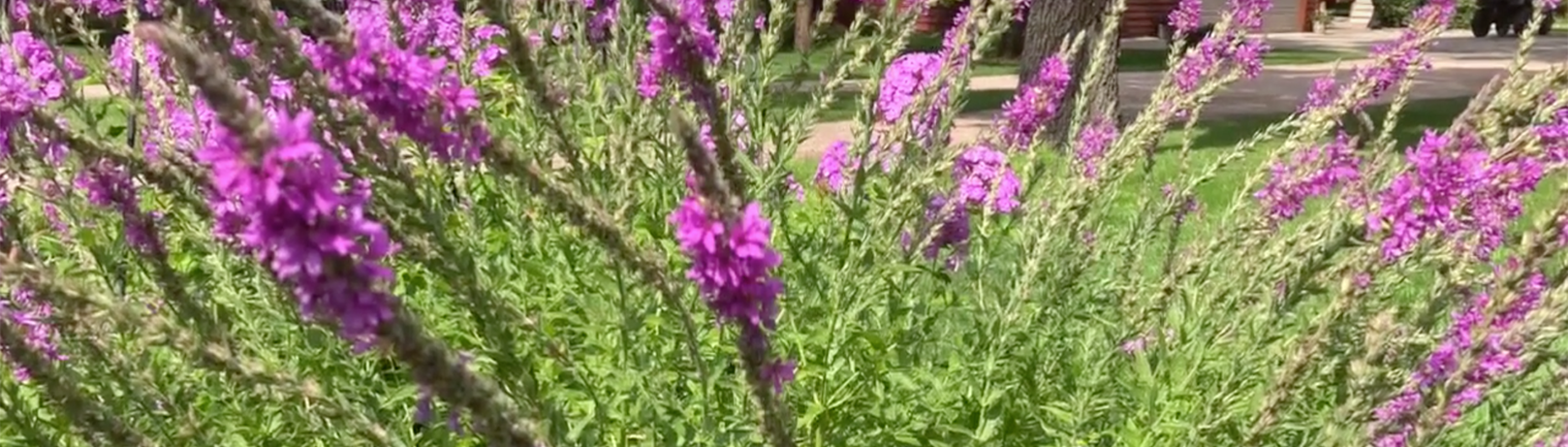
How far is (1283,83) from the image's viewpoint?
18969 mm

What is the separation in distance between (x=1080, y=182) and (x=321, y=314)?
210 centimetres

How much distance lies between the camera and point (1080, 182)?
3.01m

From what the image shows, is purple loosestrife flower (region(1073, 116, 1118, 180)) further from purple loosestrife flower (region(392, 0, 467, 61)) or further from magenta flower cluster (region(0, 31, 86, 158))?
magenta flower cluster (region(0, 31, 86, 158))

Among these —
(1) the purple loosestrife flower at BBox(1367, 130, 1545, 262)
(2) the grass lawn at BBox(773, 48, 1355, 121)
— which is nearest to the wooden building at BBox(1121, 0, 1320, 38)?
(2) the grass lawn at BBox(773, 48, 1355, 121)

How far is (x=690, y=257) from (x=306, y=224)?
0.47 metres

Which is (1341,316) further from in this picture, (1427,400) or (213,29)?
(213,29)

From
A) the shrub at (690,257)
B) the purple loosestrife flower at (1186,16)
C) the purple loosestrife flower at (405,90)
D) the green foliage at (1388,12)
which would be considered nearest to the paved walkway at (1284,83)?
the purple loosestrife flower at (1186,16)

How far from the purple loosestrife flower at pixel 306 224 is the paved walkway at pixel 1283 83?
7.79 meters

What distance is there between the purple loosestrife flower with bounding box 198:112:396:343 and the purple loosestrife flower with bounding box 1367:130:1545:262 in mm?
1551

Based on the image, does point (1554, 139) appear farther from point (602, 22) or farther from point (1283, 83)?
point (1283, 83)

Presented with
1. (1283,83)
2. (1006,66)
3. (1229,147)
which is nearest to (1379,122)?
(1229,147)

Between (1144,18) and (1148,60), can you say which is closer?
(1148,60)

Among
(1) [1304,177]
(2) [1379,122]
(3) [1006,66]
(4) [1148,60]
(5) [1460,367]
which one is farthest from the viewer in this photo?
(4) [1148,60]

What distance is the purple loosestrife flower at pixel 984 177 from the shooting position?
3.97m
